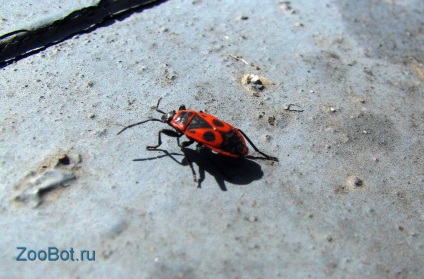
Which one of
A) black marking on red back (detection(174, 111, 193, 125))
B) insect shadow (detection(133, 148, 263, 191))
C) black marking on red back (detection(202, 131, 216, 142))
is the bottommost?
insect shadow (detection(133, 148, 263, 191))

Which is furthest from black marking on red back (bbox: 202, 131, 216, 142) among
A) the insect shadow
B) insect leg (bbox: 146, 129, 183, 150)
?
insect leg (bbox: 146, 129, 183, 150)

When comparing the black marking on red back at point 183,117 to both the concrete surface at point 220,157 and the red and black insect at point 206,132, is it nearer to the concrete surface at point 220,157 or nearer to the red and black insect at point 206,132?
the red and black insect at point 206,132

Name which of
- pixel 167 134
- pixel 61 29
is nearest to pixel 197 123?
pixel 167 134

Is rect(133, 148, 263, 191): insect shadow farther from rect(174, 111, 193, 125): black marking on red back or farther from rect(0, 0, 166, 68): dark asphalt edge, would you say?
rect(0, 0, 166, 68): dark asphalt edge

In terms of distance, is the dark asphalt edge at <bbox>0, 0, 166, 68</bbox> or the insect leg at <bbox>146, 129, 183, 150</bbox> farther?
the dark asphalt edge at <bbox>0, 0, 166, 68</bbox>

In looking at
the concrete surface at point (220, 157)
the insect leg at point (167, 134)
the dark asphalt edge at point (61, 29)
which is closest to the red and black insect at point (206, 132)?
the insect leg at point (167, 134)

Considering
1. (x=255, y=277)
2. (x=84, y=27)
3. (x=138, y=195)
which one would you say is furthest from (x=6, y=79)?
(x=255, y=277)
